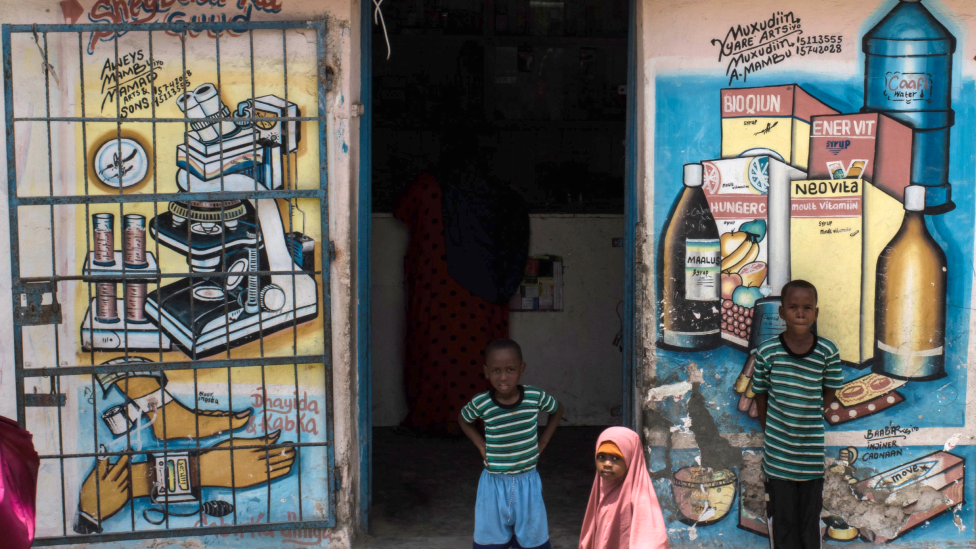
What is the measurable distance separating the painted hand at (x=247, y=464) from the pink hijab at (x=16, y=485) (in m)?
0.86

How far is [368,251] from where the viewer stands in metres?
3.93

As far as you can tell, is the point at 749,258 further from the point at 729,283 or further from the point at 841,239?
the point at 841,239

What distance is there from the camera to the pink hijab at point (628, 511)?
2.65 meters

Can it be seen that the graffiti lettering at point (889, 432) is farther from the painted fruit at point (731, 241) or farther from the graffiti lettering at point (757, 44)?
the graffiti lettering at point (757, 44)

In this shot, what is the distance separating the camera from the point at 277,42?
3549 millimetres

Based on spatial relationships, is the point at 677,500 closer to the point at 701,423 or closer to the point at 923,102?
the point at 701,423

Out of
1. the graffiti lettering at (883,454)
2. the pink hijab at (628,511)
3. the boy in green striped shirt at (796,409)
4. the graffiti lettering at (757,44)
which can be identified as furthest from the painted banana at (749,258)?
the pink hijab at (628,511)

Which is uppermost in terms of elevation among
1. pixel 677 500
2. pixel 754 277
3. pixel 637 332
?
pixel 754 277

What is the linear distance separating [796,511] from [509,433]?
126 cm

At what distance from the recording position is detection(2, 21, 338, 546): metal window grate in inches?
138

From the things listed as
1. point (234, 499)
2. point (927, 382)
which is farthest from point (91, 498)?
point (927, 382)

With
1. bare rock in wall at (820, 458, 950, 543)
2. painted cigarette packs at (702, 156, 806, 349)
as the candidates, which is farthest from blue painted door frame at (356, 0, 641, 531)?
bare rock in wall at (820, 458, 950, 543)

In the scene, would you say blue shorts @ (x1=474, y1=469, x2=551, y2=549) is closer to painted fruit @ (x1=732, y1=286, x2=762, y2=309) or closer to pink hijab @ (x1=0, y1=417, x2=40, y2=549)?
painted fruit @ (x1=732, y1=286, x2=762, y2=309)

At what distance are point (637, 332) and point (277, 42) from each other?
2.01 metres
